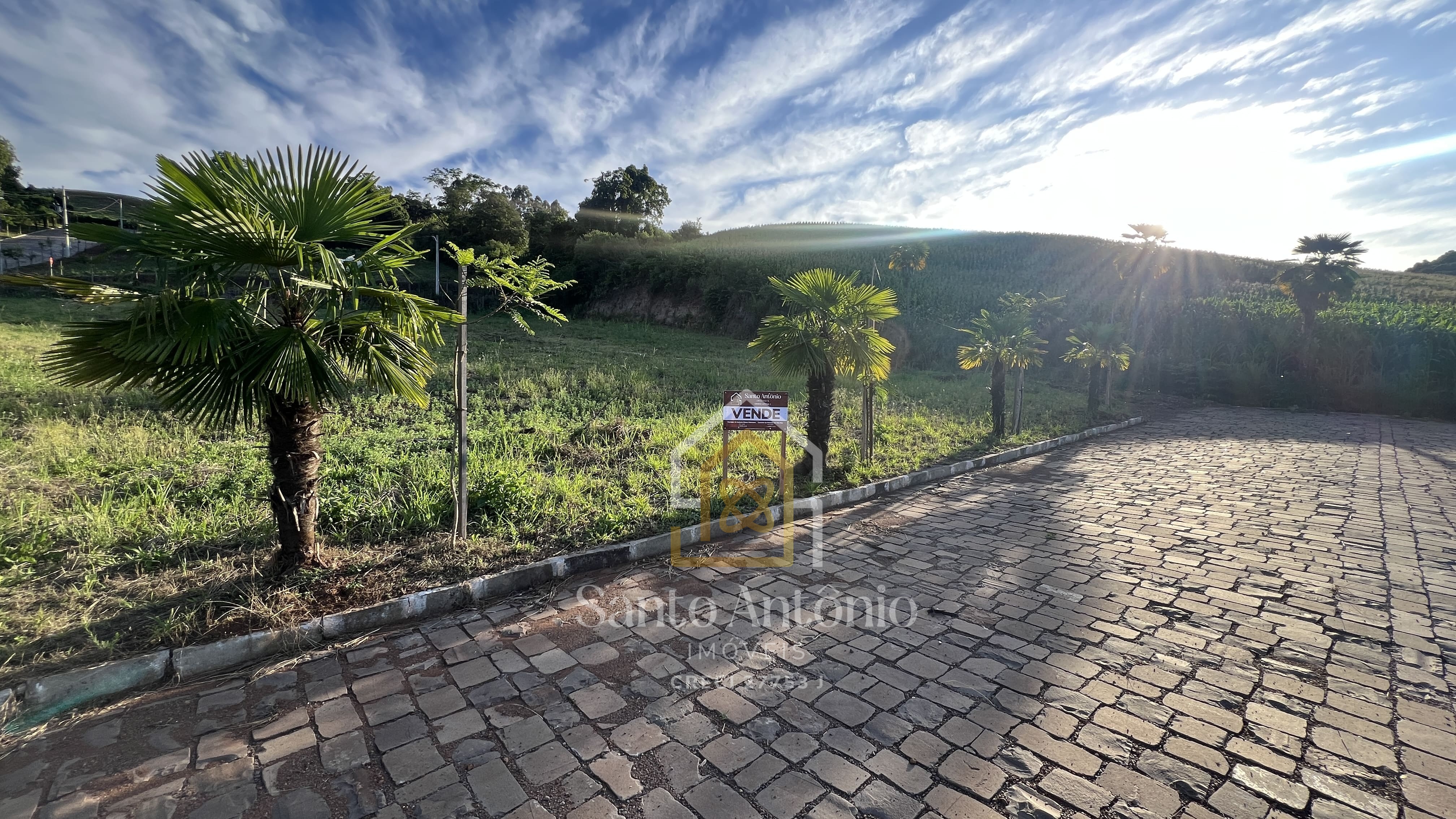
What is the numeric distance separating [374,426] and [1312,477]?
41.0ft

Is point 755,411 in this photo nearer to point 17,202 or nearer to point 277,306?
point 277,306

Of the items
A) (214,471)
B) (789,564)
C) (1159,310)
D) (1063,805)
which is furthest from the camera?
(1159,310)

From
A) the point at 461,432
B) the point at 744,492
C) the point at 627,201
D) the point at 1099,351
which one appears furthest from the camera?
the point at 627,201

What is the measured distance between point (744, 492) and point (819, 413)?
1.56m

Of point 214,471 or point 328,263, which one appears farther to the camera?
point 214,471

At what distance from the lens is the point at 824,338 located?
6.82 metres

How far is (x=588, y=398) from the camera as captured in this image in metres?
10.2

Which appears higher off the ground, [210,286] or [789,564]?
[210,286]

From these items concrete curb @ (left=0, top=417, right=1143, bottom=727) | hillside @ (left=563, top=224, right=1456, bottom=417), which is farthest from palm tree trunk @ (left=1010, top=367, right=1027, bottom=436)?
concrete curb @ (left=0, top=417, right=1143, bottom=727)

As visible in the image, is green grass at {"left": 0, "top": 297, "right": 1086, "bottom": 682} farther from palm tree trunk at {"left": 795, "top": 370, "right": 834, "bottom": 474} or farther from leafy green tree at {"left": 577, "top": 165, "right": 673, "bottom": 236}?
leafy green tree at {"left": 577, "top": 165, "right": 673, "bottom": 236}

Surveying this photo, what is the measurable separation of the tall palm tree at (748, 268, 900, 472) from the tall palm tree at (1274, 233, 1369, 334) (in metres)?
19.0

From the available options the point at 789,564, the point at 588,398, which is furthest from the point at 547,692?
the point at 588,398

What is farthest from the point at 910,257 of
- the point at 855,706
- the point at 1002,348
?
the point at 855,706

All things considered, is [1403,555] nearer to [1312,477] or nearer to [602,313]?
[1312,477]
